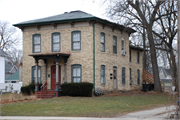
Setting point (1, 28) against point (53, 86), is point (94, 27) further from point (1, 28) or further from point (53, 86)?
point (1, 28)

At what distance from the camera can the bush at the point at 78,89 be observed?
21.9m

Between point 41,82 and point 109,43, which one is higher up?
point 109,43

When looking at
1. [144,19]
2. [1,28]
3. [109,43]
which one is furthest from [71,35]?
[1,28]

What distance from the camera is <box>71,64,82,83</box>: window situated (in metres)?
23.6

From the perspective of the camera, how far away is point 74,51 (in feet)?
78.1

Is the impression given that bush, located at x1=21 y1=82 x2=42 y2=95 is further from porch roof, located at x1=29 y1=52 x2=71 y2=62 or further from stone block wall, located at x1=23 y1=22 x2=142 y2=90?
porch roof, located at x1=29 y1=52 x2=71 y2=62

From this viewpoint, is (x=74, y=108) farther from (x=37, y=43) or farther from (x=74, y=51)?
(x=37, y=43)

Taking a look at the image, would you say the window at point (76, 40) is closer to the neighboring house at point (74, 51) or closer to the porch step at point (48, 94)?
the neighboring house at point (74, 51)

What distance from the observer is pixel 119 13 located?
26.3m

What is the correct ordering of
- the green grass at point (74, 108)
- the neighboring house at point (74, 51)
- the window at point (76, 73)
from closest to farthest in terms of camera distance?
the green grass at point (74, 108)
the neighboring house at point (74, 51)
the window at point (76, 73)

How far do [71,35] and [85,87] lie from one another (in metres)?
5.37

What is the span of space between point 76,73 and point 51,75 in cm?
271

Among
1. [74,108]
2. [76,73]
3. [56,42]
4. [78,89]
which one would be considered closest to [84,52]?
[76,73]

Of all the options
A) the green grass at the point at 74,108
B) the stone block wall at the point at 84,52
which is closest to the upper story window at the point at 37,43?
the stone block wall at the point at 84,52
